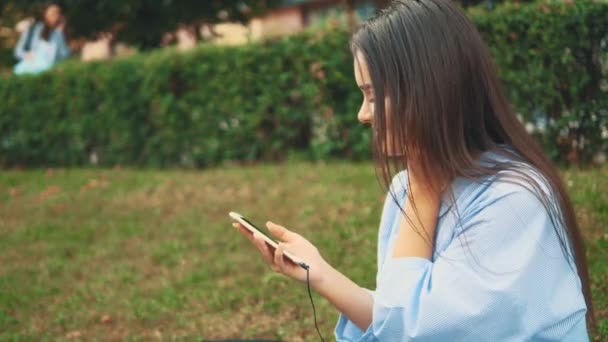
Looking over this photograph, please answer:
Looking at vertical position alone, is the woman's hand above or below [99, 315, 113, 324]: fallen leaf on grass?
above

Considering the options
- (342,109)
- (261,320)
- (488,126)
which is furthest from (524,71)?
(488,126)

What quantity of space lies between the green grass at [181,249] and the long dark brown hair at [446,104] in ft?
6.04

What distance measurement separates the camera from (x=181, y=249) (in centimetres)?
559

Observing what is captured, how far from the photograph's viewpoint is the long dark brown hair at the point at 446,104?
67.0 inches

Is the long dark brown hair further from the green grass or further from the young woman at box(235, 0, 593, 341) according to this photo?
the green grass

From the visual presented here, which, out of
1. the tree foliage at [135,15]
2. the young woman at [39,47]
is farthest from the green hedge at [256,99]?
the tree foliage at [135,15]

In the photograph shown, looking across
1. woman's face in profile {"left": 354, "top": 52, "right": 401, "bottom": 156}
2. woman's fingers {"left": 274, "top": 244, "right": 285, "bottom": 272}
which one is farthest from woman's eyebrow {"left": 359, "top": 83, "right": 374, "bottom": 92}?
woman's fingers {"left": 274, "top": 244, "right": 285, "bottom": 272}

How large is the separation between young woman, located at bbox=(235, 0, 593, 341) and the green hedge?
12.4 feet

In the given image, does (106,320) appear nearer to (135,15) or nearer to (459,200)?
(459,200)

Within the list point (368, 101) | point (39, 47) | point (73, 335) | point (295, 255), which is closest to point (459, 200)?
point (368, 101)

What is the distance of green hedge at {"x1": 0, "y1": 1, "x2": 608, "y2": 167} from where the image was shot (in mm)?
5340

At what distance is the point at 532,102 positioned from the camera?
18.7 ft

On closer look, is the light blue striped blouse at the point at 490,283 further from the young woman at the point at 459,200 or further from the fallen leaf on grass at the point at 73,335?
the fallen leaf on grass at the point at 73,335

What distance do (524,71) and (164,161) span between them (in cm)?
469
